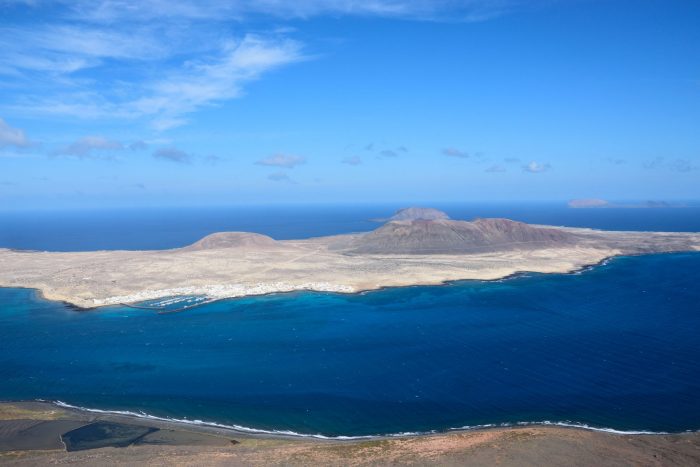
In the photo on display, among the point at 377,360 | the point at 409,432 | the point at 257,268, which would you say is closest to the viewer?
the point at 409,432

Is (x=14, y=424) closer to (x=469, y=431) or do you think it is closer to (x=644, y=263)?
(x=469, y=431)

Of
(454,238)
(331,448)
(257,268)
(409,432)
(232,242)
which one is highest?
(232,242)

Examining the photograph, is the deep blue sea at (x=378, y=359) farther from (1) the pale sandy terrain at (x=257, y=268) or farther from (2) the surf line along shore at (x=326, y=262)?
(2) the surf line along shore at (x=326, y=262)

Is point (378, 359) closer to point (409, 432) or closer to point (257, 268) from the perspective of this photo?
point (409, 432)

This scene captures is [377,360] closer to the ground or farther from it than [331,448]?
farther from it

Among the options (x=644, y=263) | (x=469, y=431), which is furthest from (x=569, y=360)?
(x=644, y=263)

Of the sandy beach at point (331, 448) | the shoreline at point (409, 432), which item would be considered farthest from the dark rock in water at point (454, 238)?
the sandy beach at point (331, 448)

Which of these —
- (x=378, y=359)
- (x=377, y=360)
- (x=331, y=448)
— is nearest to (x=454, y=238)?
(x=378, y=359)
